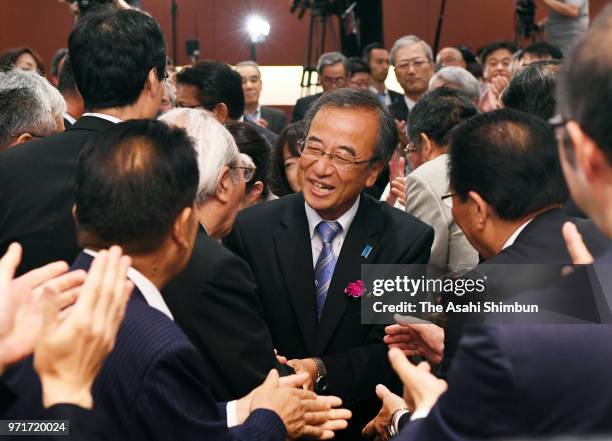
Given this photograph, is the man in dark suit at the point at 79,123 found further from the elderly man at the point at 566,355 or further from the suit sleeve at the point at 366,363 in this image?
the elderly man at the point at 566,355

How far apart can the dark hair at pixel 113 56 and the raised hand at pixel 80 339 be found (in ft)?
4.81

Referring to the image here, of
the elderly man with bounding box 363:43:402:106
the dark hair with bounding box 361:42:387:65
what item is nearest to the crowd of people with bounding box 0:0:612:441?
the elderly man with bounding box 363:43:402:106

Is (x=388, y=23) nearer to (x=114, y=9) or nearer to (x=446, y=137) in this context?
(x=446, y=137)

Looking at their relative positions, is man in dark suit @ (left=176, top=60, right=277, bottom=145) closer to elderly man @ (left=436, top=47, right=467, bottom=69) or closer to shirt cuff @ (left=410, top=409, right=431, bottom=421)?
shirt cuff @ (left=410, top=409, right=431, bottom=421)

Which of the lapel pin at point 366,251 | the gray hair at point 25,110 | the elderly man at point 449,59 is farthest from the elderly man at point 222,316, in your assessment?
the elderly man at point 449,59

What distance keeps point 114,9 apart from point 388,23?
8124 millimetres

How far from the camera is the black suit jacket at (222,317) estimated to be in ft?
6.42

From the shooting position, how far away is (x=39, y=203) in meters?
2.48

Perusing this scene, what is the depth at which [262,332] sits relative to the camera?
2.06m

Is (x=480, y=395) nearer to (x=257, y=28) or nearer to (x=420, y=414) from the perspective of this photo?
(x=420, y=414)

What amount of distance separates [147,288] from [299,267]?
39.2 inches

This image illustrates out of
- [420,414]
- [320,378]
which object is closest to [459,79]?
[320,378]

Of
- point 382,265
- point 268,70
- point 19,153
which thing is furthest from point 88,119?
point 268,70

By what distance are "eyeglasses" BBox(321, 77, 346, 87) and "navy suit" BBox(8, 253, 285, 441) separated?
547 centimetres
